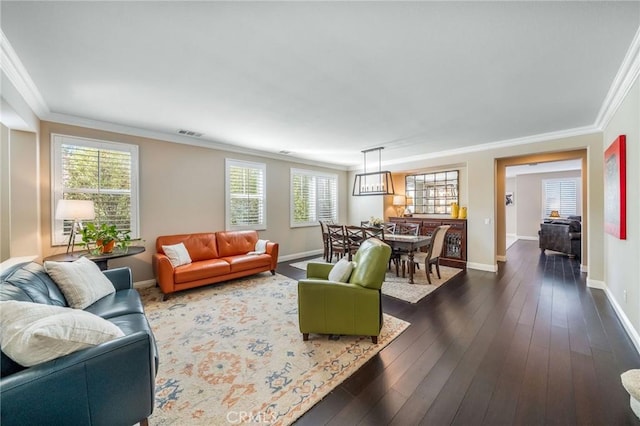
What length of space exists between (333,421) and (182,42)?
9.36 feet

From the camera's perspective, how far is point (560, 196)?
8922 mm

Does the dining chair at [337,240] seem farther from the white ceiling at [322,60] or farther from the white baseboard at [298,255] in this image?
the white ceiling at [322,60]

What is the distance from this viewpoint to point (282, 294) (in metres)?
3.76

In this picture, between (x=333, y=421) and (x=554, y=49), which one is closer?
(x=333, y=421)

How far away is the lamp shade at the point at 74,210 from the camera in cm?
304

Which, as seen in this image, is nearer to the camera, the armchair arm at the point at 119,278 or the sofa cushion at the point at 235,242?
the armchair arm at the point at 119,278

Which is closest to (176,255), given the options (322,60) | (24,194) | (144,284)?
(144,284)

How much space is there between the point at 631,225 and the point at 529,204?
8.54 m

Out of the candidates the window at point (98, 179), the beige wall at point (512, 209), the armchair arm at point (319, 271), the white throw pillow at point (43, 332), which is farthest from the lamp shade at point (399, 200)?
the white throw pillow at point (43, 332)

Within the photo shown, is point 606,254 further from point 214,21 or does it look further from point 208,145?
point 208,145

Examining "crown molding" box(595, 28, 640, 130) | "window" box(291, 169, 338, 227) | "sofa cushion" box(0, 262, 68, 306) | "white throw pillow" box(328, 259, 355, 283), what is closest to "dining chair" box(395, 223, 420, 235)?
"window" box(291, 169, 338, 227)

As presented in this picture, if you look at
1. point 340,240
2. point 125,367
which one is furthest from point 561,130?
point 125,367

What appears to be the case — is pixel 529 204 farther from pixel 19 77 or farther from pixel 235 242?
pixel 19 77

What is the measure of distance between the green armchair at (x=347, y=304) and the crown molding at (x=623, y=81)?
2531mm
